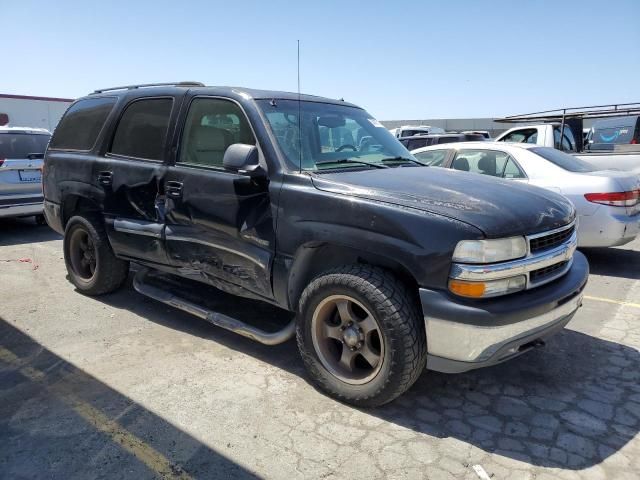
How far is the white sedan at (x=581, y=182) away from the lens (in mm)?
5918

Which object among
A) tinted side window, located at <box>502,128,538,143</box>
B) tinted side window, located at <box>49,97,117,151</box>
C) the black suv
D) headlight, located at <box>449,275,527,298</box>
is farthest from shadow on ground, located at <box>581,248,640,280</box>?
tinted side window, located at <box>49,97,117,151</box>

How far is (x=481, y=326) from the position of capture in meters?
2.61

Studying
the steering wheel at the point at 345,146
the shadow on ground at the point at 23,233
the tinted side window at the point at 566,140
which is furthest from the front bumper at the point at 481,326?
the tinted side window at the point at 566,140

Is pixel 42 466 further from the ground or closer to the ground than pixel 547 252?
closer to the ground

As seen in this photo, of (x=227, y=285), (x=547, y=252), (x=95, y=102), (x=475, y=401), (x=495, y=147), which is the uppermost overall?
(x=95, y=102)

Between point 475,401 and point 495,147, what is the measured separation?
4.54 metres

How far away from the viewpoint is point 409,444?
275 centimetres

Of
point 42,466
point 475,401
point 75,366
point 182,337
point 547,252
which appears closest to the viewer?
point 42,466

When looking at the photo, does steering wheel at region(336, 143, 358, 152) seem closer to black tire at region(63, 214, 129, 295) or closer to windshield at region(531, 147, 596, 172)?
black tire at region(63, 214, 129, 295)

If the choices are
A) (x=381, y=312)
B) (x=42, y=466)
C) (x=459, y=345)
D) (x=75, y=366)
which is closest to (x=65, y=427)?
(x=42, y=466)

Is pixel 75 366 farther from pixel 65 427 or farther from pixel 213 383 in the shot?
pixel 213 383

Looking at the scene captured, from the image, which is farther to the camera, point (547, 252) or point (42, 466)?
point (547, 252)

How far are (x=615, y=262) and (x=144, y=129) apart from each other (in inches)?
240

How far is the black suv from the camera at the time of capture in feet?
8.87
